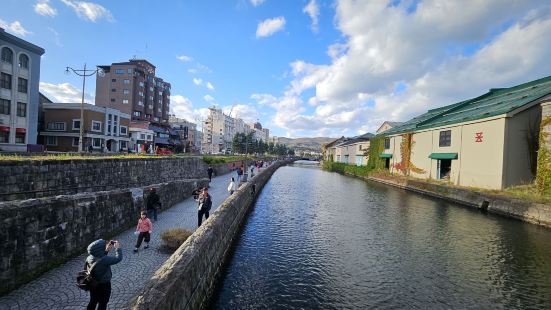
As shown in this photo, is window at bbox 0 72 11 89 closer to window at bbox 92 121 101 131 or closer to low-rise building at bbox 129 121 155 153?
window at bbox 92 121 101 131

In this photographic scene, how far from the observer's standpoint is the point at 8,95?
35312mm

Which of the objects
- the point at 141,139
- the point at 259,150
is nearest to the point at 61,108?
the point at 141,139

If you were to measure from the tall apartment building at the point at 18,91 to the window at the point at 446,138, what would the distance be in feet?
164

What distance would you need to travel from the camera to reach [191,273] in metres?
7.40

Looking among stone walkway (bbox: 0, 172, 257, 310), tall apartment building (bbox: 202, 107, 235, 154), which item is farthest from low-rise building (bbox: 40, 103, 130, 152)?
tall apartment building (bbox: 202, 107, 235, 154)

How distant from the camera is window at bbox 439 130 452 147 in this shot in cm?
3341

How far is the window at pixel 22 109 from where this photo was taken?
3688 cm

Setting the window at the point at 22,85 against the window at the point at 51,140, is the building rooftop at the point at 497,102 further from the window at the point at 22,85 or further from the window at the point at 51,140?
the window at the point at 51,140

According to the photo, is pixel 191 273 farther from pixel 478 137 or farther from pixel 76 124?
pixel 76 124

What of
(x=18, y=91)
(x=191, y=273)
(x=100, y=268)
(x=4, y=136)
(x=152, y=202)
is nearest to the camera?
(x=100, y=268)

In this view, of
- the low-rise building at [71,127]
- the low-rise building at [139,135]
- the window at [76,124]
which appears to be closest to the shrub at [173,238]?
the low-rise building at [71,127]

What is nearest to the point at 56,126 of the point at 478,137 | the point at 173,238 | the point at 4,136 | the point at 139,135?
the point at 4,136

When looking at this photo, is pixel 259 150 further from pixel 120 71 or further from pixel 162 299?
pixel 162 299

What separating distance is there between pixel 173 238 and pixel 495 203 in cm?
2440
